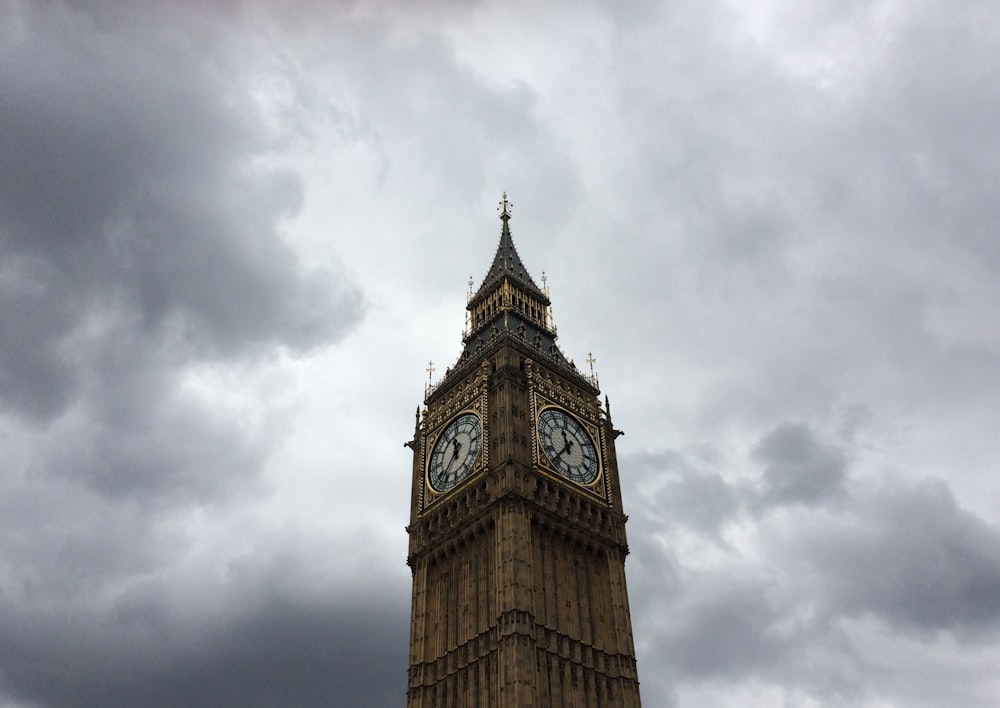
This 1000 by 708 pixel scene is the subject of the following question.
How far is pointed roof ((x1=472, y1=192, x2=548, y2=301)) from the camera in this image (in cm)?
9975

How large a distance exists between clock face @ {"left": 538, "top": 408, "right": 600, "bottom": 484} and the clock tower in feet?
0.48

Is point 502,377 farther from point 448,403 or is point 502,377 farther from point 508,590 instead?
point 508,590

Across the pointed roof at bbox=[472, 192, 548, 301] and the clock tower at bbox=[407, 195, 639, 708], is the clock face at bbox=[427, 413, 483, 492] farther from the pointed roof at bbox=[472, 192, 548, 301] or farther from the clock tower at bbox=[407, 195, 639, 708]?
the pointed roof at bbox=[472, 192, 548, 301]

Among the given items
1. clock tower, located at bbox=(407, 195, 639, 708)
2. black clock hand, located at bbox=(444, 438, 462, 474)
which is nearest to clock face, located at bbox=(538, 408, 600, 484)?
clock tower, located at bbox=(407, 195, 639, 708)

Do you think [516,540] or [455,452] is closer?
[516,540]

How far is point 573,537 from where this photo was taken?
7644 centimetres

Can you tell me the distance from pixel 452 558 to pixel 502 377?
54.7 ft

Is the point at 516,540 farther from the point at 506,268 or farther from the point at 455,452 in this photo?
the point at 506,268

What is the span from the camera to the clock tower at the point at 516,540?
223 feet

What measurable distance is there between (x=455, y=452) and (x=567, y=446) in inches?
405

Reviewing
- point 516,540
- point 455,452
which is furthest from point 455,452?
point 516,540

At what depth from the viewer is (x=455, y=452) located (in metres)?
82.6

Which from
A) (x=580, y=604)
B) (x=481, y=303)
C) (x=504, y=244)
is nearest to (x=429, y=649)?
(x=580, y=604)

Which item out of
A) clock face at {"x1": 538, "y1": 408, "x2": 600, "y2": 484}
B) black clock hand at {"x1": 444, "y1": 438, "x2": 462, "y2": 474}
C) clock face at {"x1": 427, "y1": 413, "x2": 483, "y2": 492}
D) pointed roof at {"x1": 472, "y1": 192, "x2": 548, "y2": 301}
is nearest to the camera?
clock face at {"x1": 538, "y1": 408, "x2": 600, "y2": 484}
